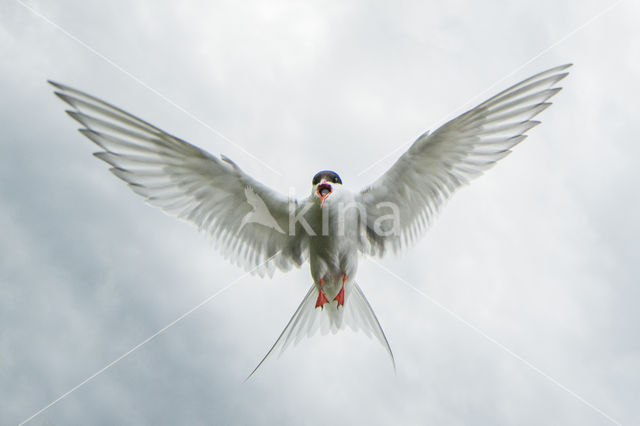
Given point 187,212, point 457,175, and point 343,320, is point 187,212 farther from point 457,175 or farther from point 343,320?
point 457,175

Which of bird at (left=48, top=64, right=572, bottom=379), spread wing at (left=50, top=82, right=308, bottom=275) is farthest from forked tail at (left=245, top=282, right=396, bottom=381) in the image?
spread wing at (left=50, top=82, right=308, bottom=275)

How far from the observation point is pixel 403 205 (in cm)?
381

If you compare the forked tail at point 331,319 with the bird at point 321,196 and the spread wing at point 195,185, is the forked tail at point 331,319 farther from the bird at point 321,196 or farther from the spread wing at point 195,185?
the spread wing at point 195,185

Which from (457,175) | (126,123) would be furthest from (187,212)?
(457,175)

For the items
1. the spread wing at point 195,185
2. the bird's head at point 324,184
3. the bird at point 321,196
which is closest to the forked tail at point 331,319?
the bird at point 321,196

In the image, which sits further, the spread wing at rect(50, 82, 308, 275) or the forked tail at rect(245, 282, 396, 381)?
the forked tail at rect(245, 282, 396, 381)

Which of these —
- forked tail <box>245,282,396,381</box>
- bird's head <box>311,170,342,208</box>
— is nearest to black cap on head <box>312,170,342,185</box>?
bird's head <box>311,170,342,208</box>

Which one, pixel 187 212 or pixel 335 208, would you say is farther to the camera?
pixel 187 212

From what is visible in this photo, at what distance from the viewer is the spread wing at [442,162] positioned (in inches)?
138

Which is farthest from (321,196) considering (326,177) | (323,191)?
(326,177)

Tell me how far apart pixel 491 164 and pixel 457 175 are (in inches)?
9.7

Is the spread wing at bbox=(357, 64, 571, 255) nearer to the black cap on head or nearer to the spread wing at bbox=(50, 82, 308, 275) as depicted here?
the black cap on head

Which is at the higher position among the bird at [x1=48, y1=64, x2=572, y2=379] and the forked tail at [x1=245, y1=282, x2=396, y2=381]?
the bird at [x1=48, y1=64, x2=572, y2=379]

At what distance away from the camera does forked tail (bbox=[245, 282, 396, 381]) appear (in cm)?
377
